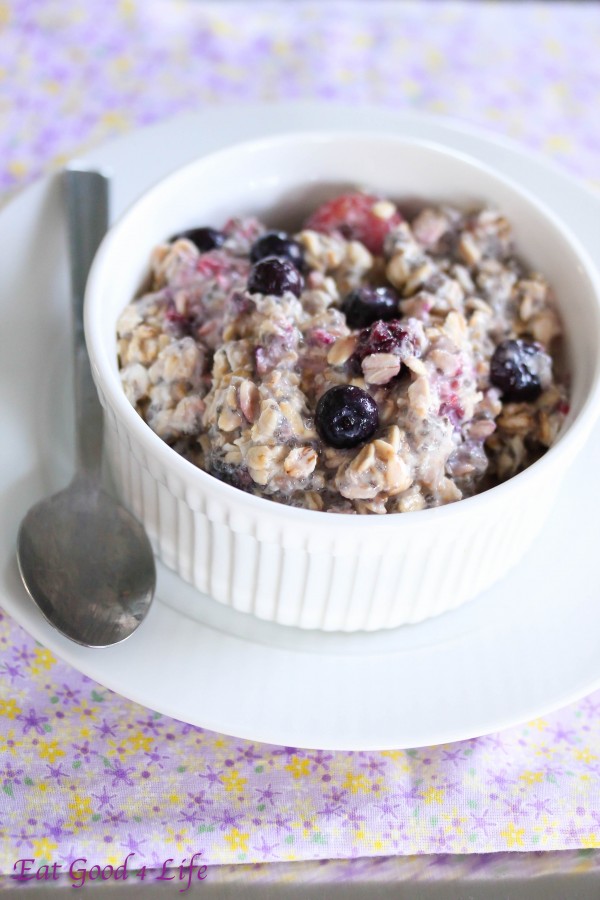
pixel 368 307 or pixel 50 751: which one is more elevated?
pixel 368 307

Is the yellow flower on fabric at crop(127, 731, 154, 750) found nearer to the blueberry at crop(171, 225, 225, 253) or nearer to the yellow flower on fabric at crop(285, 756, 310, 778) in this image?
the yellow flower on fabric at crop(285, 756, 310, 778)

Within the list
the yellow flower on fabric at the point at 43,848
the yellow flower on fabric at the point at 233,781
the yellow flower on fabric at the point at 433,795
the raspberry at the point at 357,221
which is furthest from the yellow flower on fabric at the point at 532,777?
the raspberry at the point at 357,221

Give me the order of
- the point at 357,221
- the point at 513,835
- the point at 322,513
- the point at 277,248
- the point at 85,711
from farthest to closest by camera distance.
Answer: the point at 357,221, the point at 277,248, the point at 85,711, the point at 513,835, the point at 322,513

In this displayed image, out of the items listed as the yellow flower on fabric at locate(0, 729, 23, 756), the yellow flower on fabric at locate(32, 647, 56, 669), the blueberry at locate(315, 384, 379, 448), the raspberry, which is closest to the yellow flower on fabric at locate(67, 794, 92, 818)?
the yellow flower on fabric at locate(0, 729, 23, 756)

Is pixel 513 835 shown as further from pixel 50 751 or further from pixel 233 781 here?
pixel 50 751

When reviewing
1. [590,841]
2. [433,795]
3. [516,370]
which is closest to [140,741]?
[433,795]

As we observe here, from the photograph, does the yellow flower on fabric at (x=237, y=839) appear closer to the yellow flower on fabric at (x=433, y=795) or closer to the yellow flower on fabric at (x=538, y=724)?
the yellow flower on fabric at (x=433, y=795)
